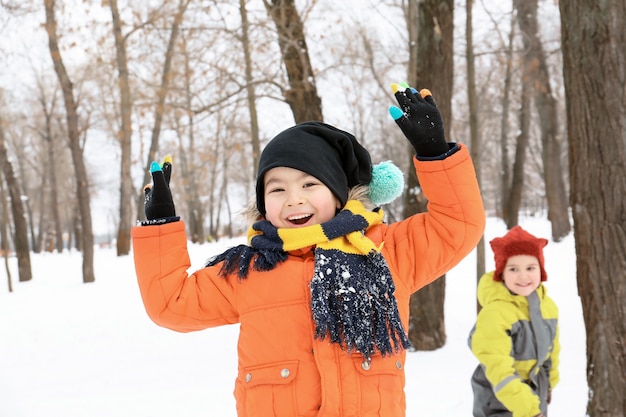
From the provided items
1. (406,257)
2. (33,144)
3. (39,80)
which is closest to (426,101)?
(406,257)

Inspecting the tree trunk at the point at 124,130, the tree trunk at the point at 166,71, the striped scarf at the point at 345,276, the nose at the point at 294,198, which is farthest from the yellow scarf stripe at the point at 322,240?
the tree trunk at the point at 124,130

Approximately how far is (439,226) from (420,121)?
355 millimetres

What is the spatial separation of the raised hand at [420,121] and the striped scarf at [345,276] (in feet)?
1.01

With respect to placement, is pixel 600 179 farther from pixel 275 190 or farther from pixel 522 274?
pixel 275 190

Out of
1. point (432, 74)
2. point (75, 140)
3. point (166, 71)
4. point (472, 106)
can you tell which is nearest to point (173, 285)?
point (432, 74)

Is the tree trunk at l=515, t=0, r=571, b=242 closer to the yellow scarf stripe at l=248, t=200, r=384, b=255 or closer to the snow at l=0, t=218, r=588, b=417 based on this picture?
the snow at l=0, t=218, r=588, b=417

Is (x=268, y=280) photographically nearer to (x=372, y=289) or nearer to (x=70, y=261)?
(x=372, y=289)

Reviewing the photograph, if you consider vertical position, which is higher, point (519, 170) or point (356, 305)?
point (519, 170)

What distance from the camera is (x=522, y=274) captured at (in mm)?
3258

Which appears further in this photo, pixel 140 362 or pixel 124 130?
pixel 124 130

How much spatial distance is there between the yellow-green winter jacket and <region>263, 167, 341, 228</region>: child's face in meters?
1.59

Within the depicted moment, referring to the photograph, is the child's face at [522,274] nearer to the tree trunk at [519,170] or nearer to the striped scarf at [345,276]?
the striped scarf at [345,276]

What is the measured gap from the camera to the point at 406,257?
1930 mm

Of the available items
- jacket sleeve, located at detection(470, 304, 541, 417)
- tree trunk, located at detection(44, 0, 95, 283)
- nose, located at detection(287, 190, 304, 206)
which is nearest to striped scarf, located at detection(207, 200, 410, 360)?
nose, located at detection(287, 190, 304, 206)
